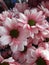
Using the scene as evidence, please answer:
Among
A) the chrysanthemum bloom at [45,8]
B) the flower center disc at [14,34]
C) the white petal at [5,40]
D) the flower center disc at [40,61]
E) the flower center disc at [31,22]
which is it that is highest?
the chrysanthemum bloom at [45,8]

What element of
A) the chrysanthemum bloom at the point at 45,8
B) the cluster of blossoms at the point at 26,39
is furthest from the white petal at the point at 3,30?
the chrysanthemum bloom at the point at 45,8

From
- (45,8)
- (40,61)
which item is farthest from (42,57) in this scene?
(45,8)

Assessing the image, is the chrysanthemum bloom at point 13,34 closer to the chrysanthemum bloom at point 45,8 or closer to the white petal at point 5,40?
the white petal at point 5,40

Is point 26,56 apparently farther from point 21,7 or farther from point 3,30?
point 21,7

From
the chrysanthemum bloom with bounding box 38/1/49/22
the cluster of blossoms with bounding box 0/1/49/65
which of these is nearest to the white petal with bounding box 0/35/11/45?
the cluster of blossoms with bounding box 0/1/49/65

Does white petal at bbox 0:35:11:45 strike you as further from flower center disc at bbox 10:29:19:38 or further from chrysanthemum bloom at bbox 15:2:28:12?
chrysanthemum bloom at bbox 15:2:28:12

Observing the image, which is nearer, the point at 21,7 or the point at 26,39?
the point at 26,39

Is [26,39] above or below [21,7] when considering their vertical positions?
below

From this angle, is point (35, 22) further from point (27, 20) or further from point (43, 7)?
point (43, 7)
